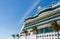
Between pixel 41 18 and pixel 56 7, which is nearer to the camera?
pixel 56 7

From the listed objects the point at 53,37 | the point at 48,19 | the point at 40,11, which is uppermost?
the point at 40,11

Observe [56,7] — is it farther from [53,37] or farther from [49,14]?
[53,37]

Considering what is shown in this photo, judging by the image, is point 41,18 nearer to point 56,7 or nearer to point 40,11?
point 40,11

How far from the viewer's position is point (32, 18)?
143 metres

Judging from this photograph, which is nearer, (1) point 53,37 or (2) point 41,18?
(1) point 53,37

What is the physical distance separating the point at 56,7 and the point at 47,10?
11.0 metres

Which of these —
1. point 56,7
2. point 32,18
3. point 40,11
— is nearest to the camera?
point 56,7

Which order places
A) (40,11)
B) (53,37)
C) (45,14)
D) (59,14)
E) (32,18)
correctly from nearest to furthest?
(53,37)
(59,14)
(45,14)
(40,11)
(32,18)


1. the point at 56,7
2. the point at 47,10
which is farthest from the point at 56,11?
the point at 47,10

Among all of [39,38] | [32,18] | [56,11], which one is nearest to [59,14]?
[56,11]

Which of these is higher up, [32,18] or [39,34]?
[32,18]

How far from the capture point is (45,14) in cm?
12300

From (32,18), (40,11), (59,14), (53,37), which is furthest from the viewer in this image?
(32,18)

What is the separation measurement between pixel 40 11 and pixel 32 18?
14.0 metres
